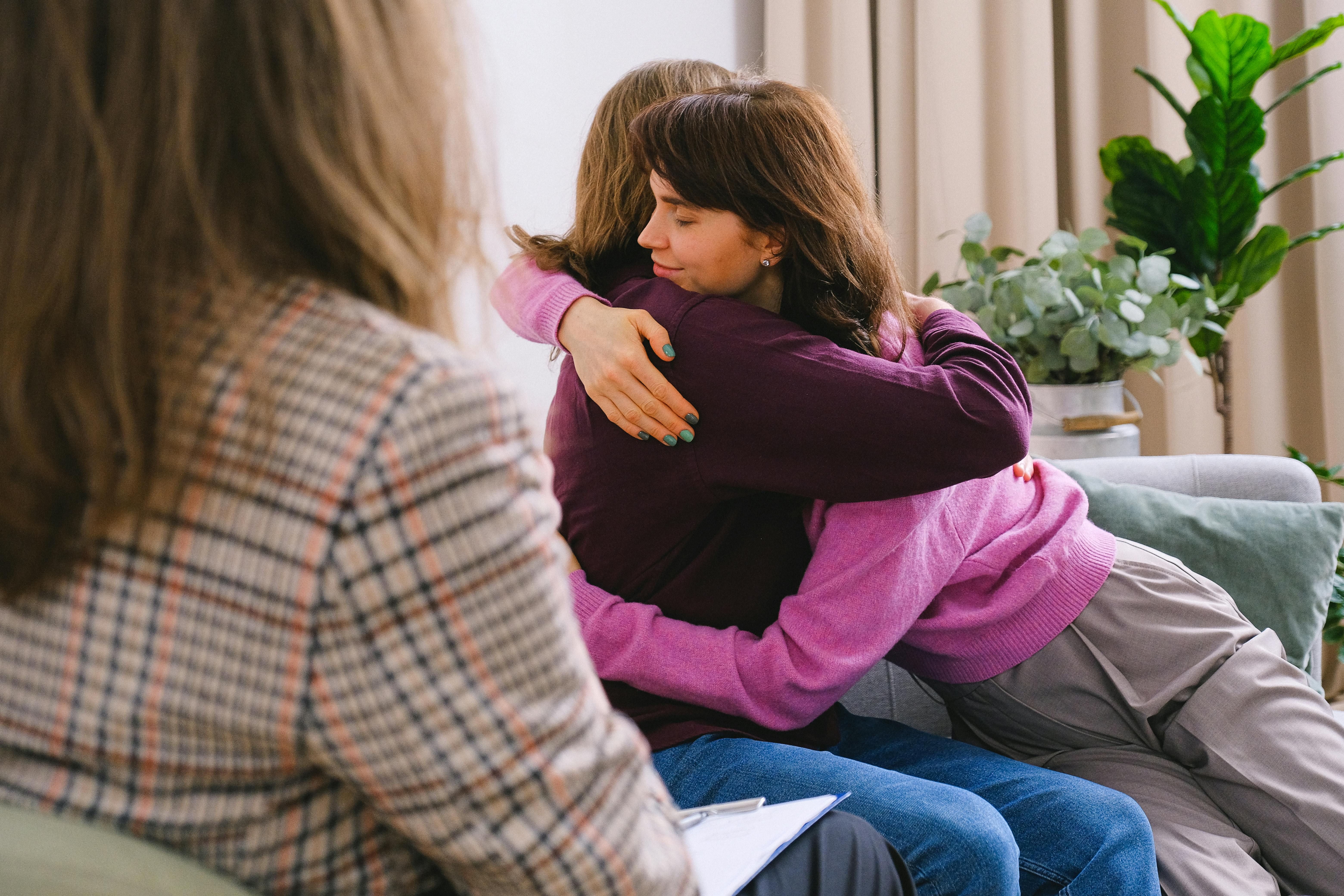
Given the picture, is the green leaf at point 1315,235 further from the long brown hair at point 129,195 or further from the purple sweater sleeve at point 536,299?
the long brown hair at point 129,195

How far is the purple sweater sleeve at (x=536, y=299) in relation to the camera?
119cm

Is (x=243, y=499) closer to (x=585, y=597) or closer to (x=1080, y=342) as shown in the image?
(x=585, y=597)

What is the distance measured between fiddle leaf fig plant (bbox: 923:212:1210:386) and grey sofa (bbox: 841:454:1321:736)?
259 millimetres

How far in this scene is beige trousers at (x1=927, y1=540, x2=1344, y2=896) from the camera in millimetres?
1109

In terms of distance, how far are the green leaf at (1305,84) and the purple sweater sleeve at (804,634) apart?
155 cm

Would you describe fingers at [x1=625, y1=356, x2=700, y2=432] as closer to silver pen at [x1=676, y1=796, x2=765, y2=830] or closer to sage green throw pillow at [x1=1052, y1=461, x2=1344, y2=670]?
silver pen at [x1=676, y1=796, x2=765, y2=830]

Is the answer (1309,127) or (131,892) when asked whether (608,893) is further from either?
(1309,127)

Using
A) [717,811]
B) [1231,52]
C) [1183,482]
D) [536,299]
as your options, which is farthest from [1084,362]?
[717,811]

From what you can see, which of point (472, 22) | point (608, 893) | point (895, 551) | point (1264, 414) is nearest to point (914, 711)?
point (895, 551)

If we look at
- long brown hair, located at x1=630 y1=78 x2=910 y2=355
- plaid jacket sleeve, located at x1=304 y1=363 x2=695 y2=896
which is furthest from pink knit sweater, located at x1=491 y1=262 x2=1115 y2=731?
plaid jacket sleeve, located at x1=304 y1=363 x2=695 y2=896

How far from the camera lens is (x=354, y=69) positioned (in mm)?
476

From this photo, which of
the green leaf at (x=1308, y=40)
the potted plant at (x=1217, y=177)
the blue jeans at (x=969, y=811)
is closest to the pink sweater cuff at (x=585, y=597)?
the blue jeans at (x=969, y=811)

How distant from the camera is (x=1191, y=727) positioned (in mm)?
1159

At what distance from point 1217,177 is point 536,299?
1575 millimetres
